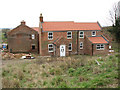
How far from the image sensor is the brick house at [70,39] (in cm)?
2811

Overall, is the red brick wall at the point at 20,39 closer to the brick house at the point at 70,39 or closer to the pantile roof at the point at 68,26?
the brick house at the point at 70,39

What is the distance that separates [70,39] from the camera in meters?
29.5

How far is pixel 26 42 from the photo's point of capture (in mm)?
31625

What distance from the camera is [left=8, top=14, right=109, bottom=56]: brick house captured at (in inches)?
1107

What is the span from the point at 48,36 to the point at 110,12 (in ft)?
83.5

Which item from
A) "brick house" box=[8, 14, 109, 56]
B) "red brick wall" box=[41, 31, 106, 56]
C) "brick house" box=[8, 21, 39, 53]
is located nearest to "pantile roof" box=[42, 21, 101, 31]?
Answer: "brick house" box=[8, 14, 109, 56]

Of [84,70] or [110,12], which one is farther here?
[110,12]

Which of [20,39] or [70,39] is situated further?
[20,39]

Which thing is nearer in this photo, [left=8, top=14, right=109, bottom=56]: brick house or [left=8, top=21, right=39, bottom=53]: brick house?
[left=8, top=14, right=109, bottom=56]: brick house

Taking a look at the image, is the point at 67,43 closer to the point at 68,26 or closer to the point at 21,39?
the point at 68,26

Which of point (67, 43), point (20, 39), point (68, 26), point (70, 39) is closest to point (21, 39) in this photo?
point (20, 39)

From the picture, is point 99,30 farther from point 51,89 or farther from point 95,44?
point 51,89

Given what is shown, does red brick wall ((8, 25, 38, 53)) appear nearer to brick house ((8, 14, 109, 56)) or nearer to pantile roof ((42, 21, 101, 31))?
brick house ((8, 14, 109, 56))

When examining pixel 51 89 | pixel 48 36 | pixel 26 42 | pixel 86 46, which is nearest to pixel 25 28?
pixel 26 42
